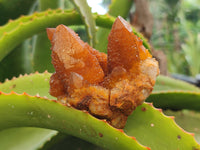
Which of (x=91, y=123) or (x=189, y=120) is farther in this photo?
(x=189, y=120)

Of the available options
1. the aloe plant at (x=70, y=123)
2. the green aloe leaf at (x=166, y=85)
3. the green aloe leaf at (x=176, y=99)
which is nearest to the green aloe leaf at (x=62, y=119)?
the aloe plant at (x=70, y=123)

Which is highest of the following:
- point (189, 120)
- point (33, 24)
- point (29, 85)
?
point (33, 24)

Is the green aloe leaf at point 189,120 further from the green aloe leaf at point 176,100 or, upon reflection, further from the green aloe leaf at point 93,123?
the green aloe leaf at point 93,123

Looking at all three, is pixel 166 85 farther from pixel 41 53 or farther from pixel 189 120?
pixel 41 53

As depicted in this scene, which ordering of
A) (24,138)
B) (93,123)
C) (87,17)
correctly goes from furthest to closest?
(87,17) < (24,138) < (93,123)

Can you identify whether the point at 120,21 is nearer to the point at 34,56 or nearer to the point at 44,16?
the point at 44,16

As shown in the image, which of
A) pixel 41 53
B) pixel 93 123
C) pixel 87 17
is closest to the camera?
pixel 93 123

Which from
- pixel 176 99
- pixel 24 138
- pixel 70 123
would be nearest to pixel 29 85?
pixel 24 138

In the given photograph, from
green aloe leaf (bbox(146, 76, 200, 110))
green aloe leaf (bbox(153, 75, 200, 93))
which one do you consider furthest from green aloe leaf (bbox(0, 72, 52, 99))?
green aloe leaf (bbox(153, 75, 200, 93))

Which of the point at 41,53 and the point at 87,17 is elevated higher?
the point at 87,17
